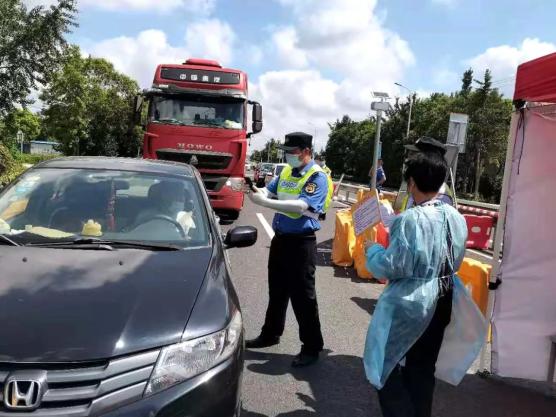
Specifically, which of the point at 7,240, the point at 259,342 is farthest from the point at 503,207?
the point at 7,240

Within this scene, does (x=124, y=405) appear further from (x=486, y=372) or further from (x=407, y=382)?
(x=486, y=372)

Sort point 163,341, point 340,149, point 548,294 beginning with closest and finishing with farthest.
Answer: point 163,341, point 548,294, point 340,149

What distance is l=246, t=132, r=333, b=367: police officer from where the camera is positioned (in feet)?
14.2

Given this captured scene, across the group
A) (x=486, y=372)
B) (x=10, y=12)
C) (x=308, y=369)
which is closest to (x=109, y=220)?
(x=308, y=369)

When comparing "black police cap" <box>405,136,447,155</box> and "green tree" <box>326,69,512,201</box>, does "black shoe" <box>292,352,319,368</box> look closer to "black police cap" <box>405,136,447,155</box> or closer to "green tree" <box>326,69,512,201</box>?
"black police cap" <box>405,136,447,155</box>

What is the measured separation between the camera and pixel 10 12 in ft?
56.3

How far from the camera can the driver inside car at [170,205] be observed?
12.3 ft

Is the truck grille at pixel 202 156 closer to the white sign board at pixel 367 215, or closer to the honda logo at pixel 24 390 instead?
the white sign board at pixel 367 215

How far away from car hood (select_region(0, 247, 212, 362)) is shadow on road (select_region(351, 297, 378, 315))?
3549 mm

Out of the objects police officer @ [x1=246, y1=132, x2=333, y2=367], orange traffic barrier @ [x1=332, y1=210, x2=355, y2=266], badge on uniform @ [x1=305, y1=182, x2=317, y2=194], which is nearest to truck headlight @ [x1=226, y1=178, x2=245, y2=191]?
orange traffic barrier @ [x1=332, y1=210, x2=355, y2=266]

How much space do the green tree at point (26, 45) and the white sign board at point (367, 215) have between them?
17.0 m

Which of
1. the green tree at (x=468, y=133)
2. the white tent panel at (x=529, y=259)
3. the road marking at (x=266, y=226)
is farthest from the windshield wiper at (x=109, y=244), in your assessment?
the green tree at (x=468, y=133)

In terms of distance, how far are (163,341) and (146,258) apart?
35.1 inches

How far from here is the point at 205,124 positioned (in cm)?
1227
